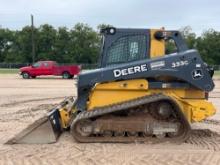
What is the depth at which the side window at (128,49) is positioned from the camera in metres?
10.7

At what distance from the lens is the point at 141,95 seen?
1049 centimetres

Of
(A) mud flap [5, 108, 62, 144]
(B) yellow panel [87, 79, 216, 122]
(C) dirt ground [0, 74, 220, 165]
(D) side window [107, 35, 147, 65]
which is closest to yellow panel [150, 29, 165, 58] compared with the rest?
(D) side window [107, 35, 147, 65]

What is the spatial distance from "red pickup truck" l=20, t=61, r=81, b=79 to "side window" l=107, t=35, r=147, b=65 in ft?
105

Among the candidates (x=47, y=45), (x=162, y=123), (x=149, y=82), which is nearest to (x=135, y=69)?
(x=149, y=82)

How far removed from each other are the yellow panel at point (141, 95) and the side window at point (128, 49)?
57 centimetres

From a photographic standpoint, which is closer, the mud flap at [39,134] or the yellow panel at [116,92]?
the mud flap at [39,134]

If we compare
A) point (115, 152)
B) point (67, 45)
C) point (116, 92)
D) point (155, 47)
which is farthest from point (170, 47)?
point (67, 45)

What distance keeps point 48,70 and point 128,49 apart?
110 ft

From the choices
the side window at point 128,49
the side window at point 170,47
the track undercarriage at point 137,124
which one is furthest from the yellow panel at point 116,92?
the side window at point 170,47

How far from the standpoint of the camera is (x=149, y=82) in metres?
10.5

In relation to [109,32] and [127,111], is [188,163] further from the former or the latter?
[109,32]

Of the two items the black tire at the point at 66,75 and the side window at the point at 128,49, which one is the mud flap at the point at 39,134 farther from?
the black tire at the point at 66,75

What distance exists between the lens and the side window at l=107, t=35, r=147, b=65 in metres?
10.7

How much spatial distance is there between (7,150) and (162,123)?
116 inches
